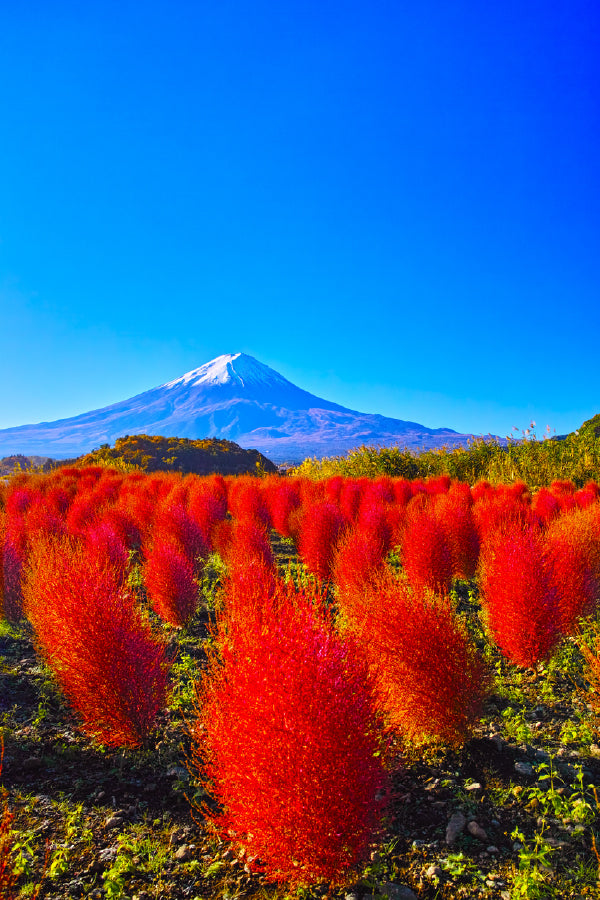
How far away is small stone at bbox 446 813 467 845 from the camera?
8.67ft

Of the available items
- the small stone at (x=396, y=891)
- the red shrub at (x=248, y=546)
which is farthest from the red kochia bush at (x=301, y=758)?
the red shrub at (x=248, y=546)

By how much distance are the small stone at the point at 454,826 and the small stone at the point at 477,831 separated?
4cm

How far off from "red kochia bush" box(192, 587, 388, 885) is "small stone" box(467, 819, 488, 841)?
815mm

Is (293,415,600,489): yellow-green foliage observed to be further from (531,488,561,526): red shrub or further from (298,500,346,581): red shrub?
(298,500,346,581): red shrub

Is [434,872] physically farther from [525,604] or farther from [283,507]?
[283,507]

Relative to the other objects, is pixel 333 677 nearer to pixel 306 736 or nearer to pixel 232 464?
pixel 306 736

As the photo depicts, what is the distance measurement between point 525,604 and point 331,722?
301cm

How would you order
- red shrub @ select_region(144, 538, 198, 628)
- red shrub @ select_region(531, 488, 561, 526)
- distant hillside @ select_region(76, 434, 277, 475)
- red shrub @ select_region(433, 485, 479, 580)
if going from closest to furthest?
red shrub @ select_region(144, 538, 198, 628) → red shrub @ select_region(433, 485, 479, 580) → red shrub @ select_region(531, 488, 561, 526) → distant hillside @ select_region(76, 434, 277, 475)

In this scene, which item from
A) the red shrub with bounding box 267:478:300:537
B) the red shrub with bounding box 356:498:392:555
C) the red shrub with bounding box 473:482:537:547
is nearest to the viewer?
the red shrub with bounding box 473:482:537:547

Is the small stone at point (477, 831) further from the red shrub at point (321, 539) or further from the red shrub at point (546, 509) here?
the red shrub at point (546, 509)

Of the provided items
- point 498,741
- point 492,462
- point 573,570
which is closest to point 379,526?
point 573,570

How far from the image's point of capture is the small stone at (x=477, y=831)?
2.64 metres

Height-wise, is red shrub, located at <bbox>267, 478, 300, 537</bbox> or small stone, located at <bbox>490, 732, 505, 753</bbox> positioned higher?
red shrub, located at <bbox>267, 478, 300, 537</bbox>

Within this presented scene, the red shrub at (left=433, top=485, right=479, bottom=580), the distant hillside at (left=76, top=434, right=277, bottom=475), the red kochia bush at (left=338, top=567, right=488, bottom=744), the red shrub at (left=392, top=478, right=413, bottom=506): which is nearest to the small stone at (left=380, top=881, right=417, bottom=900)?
the red kochia bush at (left=338, top=567, right=488, bottom=744)
